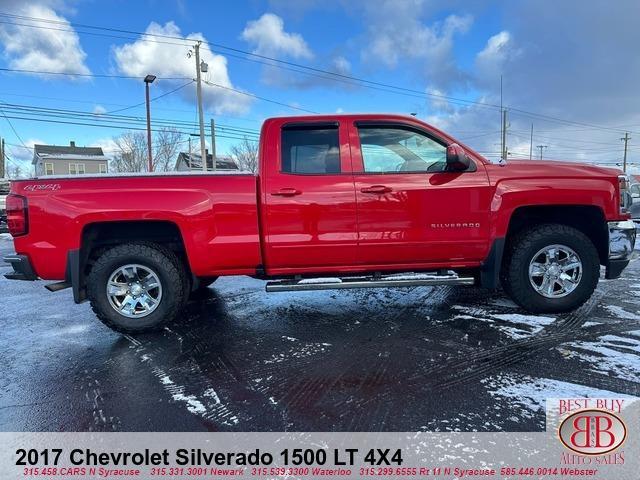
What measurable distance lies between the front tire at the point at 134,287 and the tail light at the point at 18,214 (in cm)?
68

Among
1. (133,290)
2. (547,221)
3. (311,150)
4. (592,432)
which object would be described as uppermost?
(311,150)

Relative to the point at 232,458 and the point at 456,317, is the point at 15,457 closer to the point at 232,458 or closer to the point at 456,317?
the point at 232,458

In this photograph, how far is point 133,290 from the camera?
4078 mm

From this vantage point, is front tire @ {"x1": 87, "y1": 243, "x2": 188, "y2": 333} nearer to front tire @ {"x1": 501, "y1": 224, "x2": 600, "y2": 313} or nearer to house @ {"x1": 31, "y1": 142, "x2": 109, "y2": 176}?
Result: front tire @ {"x1": 501, "y1": 224, "x2": 600, "y2": 313}

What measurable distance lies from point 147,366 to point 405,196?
269cm

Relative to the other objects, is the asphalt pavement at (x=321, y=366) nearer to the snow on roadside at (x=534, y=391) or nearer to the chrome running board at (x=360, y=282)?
the snow on roadside at (x=534, y=391)

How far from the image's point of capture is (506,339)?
12.3 feet

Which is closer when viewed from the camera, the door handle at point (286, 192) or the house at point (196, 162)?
the door handle at point (286, 192)

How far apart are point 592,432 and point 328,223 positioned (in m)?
2.51

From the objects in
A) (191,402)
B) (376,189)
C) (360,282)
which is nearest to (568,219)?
(376,189)

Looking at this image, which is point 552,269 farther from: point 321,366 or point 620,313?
point 321,366

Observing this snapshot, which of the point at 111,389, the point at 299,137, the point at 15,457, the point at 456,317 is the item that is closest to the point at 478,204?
the point at 456,317

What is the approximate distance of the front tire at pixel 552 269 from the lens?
13.8 ft

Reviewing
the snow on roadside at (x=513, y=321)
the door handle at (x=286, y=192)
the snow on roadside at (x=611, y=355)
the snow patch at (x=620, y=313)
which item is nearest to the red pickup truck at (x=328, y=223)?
the door handle at (x=286, y=192)
